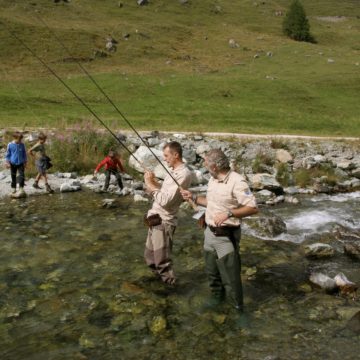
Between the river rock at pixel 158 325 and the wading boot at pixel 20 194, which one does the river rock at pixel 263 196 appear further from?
the river rock at pixel 158 325

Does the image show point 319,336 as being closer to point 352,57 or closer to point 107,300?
point 107,300

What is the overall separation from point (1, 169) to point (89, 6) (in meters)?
77.8

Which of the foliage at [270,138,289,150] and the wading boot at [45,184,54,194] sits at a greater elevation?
the foliage at [270,138,289,150]

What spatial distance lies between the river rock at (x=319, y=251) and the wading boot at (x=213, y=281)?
12.1 feet

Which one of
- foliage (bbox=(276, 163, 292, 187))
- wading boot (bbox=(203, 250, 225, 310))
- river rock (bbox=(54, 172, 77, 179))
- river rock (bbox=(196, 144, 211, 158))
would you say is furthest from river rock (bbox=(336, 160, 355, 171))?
wading boot (bbox=(203, 250, 225, 310))

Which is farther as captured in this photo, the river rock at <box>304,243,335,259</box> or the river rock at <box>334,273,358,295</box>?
the river rock at <box>304,243,335,259</box>

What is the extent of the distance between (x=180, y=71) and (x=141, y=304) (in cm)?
5185

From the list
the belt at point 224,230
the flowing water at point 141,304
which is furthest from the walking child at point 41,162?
the belt at point 224,230

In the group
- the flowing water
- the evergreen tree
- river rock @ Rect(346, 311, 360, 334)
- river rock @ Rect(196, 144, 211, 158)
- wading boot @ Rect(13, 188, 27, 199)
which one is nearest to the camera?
the flowing water

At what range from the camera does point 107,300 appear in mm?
8906

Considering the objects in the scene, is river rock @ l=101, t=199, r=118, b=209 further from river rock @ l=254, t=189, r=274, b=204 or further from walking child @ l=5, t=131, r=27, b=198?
river rock @ l=254, t=189, r=274, b=204

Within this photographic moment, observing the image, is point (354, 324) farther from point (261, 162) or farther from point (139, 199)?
point (261, 162)

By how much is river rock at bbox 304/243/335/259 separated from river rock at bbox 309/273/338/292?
1796 millimetres

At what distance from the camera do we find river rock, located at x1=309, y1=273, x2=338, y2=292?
9281 millimetres
